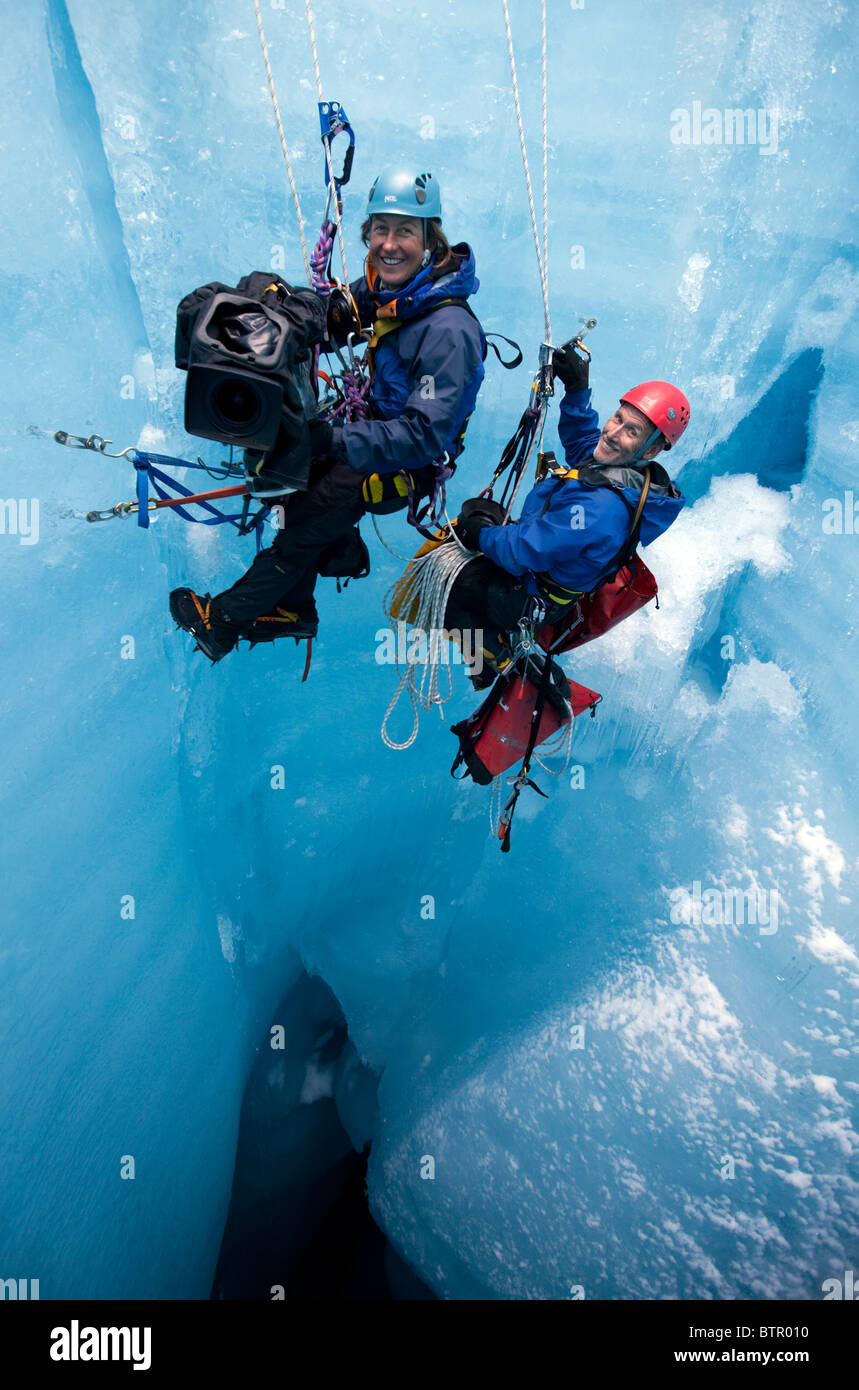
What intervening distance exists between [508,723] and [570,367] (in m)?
1.06

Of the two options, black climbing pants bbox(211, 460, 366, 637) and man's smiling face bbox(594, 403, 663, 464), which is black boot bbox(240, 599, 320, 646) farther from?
man's smiling face bbox(594, 403, 663, 464)

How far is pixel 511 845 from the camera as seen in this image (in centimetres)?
372

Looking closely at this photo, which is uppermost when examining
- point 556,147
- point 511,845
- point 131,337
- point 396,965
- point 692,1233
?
point 556,147

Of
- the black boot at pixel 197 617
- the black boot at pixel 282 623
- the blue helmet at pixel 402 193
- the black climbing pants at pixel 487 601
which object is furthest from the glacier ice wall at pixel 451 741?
the blue helmet at pixel 402 193

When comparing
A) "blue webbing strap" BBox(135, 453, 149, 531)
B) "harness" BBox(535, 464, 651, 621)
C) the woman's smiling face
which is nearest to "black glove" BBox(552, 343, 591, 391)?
"harness" BBox(535, 464, 651, 621)

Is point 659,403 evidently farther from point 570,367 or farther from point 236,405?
point 236,405

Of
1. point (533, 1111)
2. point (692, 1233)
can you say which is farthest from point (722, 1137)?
point (533, 1111)

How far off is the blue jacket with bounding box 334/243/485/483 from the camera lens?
0.91 ft

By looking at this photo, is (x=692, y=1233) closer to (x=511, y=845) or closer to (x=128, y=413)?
(x=511, y=845)

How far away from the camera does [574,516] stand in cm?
194

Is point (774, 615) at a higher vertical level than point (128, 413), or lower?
lower

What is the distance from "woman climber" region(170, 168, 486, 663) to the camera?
6.21 feet

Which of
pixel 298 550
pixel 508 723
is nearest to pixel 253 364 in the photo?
pixel 298 550

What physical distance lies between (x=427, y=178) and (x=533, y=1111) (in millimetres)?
3052
